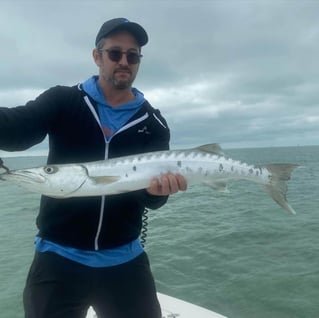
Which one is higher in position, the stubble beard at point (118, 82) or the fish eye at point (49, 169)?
the stubble beard at point (118, 82)

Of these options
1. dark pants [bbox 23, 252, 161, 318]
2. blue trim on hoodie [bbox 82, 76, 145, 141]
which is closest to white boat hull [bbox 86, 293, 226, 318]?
dark pants [bbox 23, 252, 161, 318]

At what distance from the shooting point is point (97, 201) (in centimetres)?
412

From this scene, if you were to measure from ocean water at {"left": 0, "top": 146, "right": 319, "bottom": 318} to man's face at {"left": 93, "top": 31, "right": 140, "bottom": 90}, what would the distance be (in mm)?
7105

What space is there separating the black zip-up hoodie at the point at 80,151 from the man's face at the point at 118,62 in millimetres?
336

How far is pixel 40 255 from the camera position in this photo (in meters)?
4.03

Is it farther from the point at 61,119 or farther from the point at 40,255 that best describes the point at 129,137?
the point at 40,255

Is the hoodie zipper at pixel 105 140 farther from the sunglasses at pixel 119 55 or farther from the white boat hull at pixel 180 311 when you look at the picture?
the white boat hull at pixel 180 311

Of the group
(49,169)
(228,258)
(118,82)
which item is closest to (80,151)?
(49,169)

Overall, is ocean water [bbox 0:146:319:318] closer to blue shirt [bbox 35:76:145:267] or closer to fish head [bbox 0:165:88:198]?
blue shirt [bbox 35:76:145:267]

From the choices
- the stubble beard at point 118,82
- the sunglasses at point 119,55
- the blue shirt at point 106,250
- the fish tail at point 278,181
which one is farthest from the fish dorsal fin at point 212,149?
the sunglasses at point 119,55

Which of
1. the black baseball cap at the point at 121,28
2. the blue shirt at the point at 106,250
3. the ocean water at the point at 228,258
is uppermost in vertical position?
the black baseball cap at the point at 121,28

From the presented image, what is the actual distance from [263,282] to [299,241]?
4664mm

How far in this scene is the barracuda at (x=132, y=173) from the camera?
154 inches

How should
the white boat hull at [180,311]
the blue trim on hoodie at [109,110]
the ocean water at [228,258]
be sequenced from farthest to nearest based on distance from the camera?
1. the ocean water at [228,258]
2. the white boat hull at [180,311]
3. the blue trim on hoodie at [109,110]
